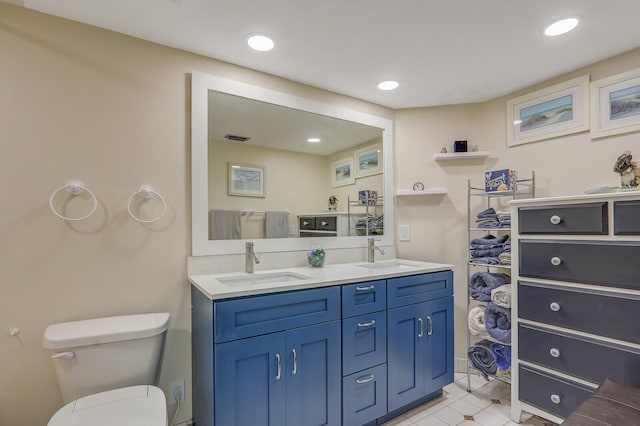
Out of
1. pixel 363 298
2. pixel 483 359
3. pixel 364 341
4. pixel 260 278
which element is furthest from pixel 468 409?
pixel 260 278

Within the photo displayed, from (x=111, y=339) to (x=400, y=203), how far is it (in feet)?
7.32

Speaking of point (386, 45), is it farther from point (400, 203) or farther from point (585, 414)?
point (585, 414)

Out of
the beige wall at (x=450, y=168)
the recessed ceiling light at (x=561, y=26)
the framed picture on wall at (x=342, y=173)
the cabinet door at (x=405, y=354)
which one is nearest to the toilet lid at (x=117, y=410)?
the cabinet door at (x=405, y=354)

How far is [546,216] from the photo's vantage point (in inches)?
69.4

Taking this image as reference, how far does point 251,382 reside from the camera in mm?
1424

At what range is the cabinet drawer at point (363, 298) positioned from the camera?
5.66 feet

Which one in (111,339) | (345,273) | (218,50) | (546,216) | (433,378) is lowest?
(433,378)

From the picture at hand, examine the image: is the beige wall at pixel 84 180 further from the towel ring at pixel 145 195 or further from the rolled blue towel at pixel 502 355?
the rolled blue towel at pixel 502 355

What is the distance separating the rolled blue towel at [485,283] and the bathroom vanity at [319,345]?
9.1 inches

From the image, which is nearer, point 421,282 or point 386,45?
point 386,45

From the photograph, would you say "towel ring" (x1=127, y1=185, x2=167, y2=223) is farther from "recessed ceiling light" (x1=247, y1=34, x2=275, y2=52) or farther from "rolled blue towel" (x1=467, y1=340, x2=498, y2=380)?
"rolled blue towel" (x1=467, y1=340, x2=498, y2=380)

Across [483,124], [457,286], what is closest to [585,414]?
[457,286]

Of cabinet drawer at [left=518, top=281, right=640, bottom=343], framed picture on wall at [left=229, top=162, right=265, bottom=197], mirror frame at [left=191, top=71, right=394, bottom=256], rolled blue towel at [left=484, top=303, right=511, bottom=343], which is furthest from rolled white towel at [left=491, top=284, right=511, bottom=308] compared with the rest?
framed picture on wall at [left=229, top=162, right=265, bottom=197]

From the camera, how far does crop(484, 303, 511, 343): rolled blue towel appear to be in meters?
2.05
